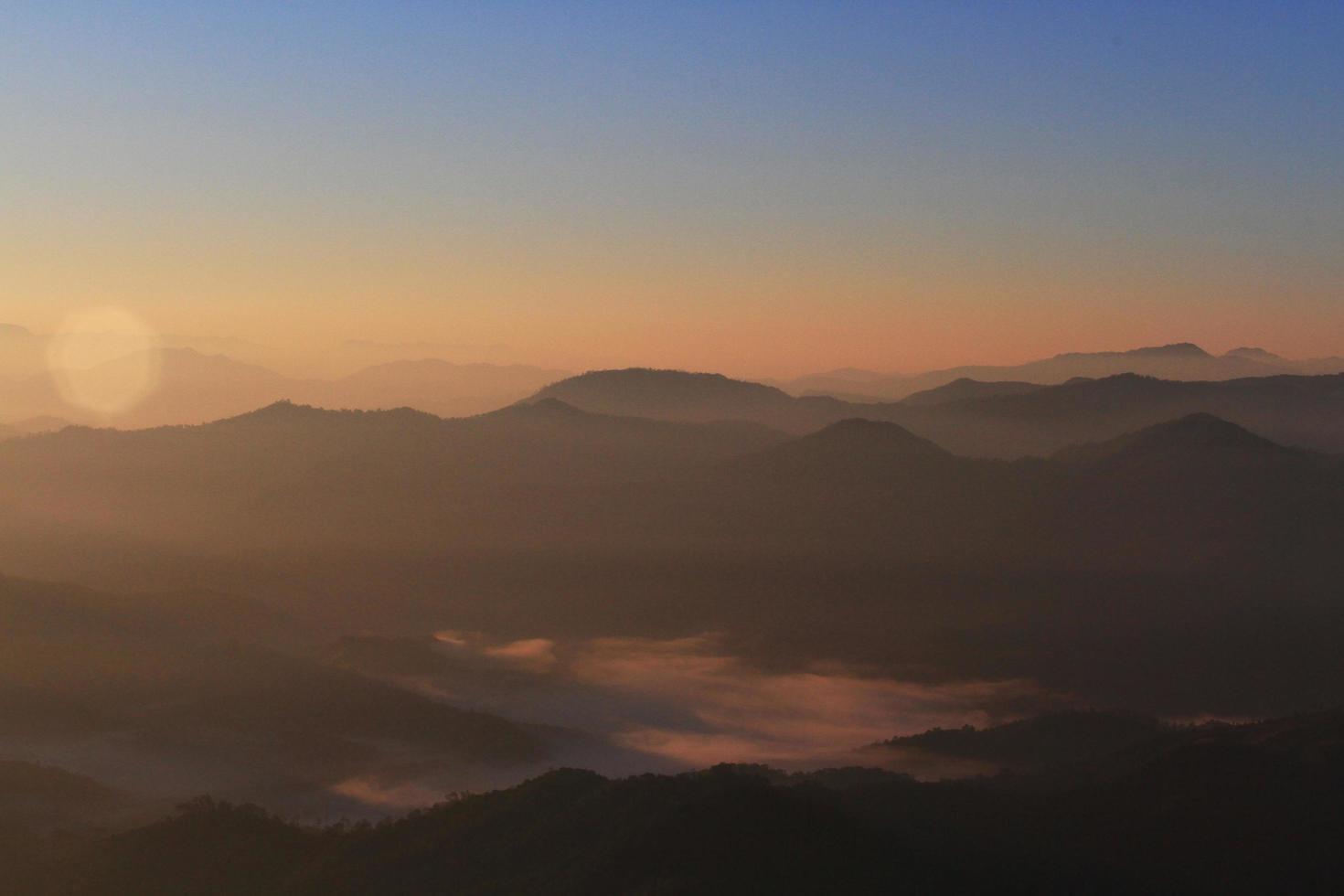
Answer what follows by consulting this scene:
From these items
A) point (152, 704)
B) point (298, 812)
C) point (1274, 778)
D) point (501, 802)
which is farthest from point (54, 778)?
point (1274, 778)

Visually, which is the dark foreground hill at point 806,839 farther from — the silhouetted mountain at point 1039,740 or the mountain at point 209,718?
the mountain at point 209,718

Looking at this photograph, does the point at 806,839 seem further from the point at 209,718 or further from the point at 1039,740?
the point at 209,718

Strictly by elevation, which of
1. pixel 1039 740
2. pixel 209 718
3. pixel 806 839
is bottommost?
pixel 1039 740

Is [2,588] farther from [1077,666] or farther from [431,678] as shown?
[1077,666]

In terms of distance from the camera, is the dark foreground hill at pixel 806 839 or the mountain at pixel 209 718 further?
the mountain at pixel 209 718

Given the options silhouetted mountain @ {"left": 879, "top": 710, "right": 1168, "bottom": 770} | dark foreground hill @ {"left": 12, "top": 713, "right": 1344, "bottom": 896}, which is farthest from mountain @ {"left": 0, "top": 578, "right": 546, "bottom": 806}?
silhouetted mountain @ {"left": 879, "top": 710, "right": 1168, "bottom": 770}

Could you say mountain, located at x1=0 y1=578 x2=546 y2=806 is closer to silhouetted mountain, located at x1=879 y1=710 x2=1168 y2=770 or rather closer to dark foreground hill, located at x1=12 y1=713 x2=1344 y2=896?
dark foreground hill, located at x1=12 y1=713 x2=1344 y2=896

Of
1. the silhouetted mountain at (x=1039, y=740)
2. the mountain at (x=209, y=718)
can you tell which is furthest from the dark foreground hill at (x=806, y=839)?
the mountain at (x=209, y=718)

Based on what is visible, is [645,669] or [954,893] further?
[645,669]

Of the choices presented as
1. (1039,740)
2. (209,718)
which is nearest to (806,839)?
(1039,740)
